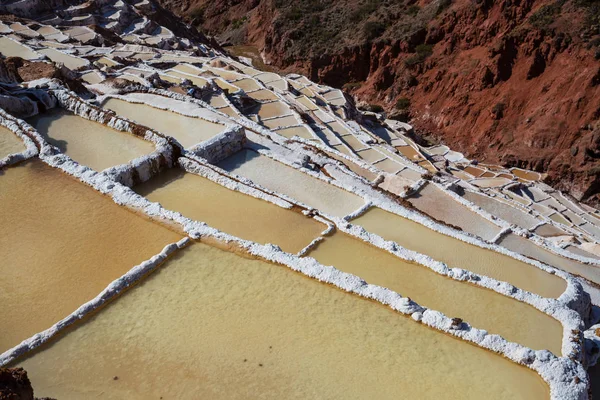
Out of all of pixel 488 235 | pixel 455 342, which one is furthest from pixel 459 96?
pixel 455 342

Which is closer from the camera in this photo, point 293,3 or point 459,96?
point 459,96

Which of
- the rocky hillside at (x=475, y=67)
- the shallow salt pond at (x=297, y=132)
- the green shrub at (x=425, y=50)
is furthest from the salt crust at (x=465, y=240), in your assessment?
the green shrub at (x=425, y=50)

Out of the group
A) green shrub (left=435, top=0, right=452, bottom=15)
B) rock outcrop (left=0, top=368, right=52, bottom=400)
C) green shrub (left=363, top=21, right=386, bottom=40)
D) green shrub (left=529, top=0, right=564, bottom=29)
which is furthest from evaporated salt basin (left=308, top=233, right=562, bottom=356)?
green shrub (left=363, top=21, right=386, bottom=40)

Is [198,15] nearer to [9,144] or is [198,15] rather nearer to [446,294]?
[9,144]

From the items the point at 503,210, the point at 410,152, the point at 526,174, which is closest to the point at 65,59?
the point at 410,152

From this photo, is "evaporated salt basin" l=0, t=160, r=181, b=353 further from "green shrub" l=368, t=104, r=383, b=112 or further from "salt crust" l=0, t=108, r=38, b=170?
"green shrub" l=368, t=104, r=383, b=112

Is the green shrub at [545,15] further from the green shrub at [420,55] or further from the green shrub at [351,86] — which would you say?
the green shrub at [351,86]

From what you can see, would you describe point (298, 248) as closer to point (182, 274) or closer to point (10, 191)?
point (182, 274)
